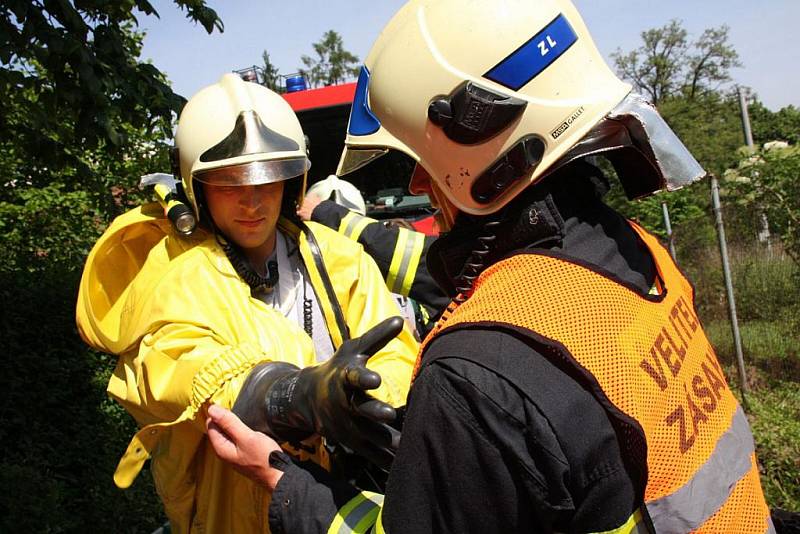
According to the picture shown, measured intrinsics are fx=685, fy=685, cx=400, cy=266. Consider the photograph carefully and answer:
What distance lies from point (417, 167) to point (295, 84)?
5489 mm

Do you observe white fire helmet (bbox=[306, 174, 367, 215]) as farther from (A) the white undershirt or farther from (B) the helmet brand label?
(B) the helmet brand label

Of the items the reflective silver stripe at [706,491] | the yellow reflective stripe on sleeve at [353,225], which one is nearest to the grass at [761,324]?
the yellow reflective stripe on sleeve at [353,225]

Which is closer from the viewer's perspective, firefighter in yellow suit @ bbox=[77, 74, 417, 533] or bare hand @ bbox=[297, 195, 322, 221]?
firefighter in yellow suit @ bbox=[77, 74, 417, 533]

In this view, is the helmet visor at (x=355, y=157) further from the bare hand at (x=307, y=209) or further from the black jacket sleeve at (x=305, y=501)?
the bare hand at (x=307, y=209)

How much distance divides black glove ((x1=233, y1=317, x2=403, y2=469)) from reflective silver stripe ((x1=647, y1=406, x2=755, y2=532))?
1.77ft

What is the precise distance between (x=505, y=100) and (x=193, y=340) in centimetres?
113

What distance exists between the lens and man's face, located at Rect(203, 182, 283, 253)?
2.29m

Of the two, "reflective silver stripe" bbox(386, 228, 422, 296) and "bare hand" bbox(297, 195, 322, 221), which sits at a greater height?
"bare hand" bbox(297, 195, 322, 221)

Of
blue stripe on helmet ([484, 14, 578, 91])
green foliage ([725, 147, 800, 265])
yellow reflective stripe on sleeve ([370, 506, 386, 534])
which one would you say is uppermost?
blue stripe on helmet ([484, 14, 578, 91])

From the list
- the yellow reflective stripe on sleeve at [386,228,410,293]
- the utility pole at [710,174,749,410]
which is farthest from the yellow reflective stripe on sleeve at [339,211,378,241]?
the utility pole at [710,174,749,410]

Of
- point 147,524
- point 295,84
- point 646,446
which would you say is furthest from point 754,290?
point 646,446

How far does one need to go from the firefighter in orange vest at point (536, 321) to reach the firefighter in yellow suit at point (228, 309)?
0.23 meters

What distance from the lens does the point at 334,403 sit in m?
1.52

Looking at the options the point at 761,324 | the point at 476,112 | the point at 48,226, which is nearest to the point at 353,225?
the point at 476,112
